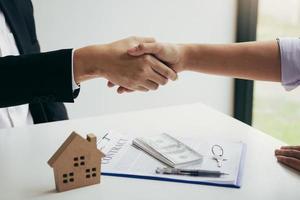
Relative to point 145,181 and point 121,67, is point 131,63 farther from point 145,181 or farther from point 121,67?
point 145,181

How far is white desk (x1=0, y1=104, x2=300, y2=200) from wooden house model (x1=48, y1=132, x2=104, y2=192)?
0.07ft

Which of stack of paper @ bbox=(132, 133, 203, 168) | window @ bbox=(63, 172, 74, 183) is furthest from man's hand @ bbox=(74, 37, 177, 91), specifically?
window @ bbox=(63, 172, 74, 183)

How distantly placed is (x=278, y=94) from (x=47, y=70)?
189cm

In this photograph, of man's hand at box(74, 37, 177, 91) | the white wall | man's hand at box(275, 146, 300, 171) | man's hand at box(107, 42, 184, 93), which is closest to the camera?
man's hand at box(275, 146, 300, 171)

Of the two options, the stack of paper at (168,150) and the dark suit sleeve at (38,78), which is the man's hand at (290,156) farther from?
the dark suit sleeve at (38,78)

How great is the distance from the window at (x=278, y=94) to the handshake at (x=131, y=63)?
132cm

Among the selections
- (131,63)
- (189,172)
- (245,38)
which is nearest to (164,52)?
(131,63)

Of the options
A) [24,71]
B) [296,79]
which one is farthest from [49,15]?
[296,79]

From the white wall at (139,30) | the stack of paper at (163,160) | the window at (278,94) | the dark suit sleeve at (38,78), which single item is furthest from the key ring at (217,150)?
the window at (278,94)

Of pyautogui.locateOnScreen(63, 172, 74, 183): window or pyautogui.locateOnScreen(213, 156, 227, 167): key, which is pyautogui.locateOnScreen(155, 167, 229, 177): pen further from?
pyautogui.locateOnScreen(63, 172, 74, 183): window

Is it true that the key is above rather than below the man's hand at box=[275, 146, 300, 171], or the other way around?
below

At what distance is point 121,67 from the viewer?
1.23 meters

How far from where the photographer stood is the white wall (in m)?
2.12

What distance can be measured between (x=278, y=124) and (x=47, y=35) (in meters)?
1.56
